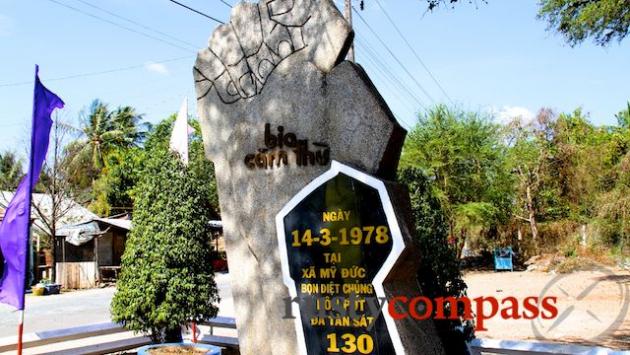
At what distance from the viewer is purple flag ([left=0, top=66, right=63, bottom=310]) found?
6402 mm

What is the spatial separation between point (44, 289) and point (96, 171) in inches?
733

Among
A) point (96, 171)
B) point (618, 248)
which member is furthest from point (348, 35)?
point (96, 171)

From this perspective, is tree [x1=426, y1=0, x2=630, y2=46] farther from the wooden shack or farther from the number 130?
the wooden shack

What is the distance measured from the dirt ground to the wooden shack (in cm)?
1431

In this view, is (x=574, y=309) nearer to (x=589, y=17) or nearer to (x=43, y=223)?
(x=589, y=17)

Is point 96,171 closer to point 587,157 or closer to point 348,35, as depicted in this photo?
point 587,157

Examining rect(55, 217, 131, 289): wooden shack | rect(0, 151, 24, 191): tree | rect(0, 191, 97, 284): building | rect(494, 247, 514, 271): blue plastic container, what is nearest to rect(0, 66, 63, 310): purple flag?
rect(0, 191, 97, 284): building

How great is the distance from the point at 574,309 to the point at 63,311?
12868mm

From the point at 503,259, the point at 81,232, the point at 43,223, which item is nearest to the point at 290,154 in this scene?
the point at 81,232

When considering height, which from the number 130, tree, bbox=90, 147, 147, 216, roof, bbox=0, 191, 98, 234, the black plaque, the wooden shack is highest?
tree, bbox=90, 147, 147, 216

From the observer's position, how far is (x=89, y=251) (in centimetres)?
2478

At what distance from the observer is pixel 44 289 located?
20.9 m

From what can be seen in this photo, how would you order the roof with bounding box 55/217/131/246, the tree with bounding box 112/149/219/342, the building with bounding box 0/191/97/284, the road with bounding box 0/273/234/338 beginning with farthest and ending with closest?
the building with bounding box 0/191/97/284, the roof with bounding box 55/217/131/246, the road with bounding box 0/273/234/338, the tree with bounding box 112/149/219/342

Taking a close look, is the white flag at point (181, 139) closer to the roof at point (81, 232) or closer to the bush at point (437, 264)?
the bush at point (437, 264)
